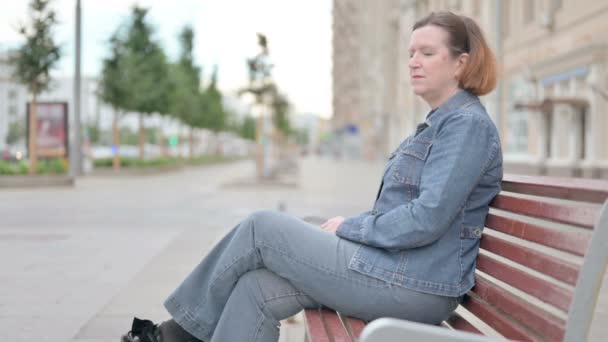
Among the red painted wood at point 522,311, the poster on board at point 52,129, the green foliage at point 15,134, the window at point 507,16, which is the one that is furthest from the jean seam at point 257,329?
the green foliage at point 15,134

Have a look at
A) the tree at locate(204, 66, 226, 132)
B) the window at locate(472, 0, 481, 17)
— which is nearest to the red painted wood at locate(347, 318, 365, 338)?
the window at locate(472, 0, 481, 17)

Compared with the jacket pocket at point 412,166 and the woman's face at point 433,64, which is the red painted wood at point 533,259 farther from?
the woman's face at point 433,64

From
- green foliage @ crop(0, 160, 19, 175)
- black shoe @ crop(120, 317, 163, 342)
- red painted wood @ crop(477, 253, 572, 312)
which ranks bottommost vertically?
green foliage @ crop(0, 160, 19, 175)

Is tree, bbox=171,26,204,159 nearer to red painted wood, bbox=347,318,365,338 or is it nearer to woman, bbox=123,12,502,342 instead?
woman, bbox=123,12,502,342

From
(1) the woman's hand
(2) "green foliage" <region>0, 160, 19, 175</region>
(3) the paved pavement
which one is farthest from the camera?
(2) "green foliage" <region>0, 160, 19, 175</region>

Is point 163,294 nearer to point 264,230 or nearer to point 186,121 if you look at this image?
point 264,230

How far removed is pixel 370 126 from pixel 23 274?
6913 cm

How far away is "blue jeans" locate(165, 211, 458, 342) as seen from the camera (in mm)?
2607

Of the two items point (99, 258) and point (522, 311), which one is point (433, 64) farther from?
point (99, 258)

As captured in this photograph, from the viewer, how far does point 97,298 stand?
17.3 ft

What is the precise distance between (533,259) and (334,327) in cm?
72

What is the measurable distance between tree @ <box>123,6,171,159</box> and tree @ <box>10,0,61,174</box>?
957 centimetres

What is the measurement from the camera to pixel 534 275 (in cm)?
231

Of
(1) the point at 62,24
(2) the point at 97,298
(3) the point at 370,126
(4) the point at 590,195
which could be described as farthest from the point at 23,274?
(3) the point at 370,126
